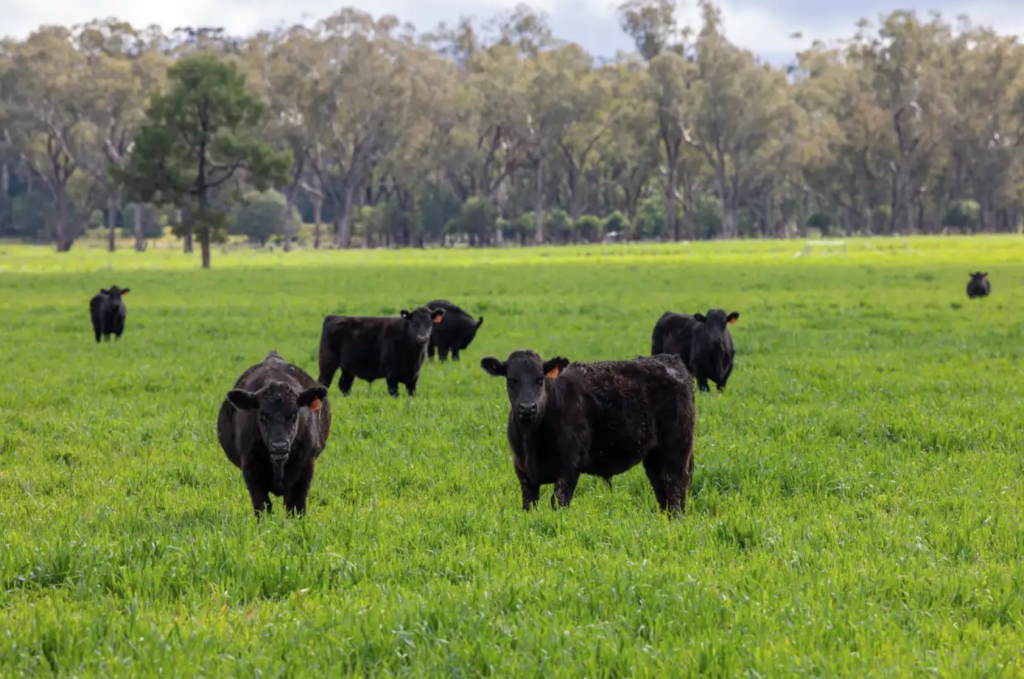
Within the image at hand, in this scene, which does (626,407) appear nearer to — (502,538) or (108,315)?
(502,538)

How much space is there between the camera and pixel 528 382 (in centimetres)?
777

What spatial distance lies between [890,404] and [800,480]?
438 cm

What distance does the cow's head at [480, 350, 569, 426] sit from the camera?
7.58 meters

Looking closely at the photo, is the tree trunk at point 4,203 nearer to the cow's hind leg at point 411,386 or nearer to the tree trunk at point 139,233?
the tree trunk at point 139,233

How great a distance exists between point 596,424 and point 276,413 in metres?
2.34

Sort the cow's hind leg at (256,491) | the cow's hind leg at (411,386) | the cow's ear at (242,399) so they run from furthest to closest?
1. the cow's hind leg at (411,386)
2. the cow's hind leg at (256,491)
3. the cow's ear at (242,399)

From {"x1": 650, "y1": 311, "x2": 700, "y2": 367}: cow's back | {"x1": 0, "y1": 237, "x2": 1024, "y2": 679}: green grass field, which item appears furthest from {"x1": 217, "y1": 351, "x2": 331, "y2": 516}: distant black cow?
{"x1": 650, "y1": 311, "x2": 700, "y2": 367}: cow's back

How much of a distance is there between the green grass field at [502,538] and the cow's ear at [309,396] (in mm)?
832

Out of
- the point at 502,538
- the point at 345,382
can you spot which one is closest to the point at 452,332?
the point at 345,382

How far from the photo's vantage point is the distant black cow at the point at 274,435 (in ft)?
24.4

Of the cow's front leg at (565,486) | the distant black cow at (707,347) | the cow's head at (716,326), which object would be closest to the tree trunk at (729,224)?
the distant black cow at (707,347)

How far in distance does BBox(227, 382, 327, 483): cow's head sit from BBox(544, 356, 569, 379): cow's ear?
172 centimetres

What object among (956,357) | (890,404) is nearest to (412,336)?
(890,404)

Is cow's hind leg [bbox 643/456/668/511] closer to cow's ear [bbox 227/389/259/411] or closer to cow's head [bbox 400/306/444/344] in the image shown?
cow's ear [bbox 227/389/259/411]
